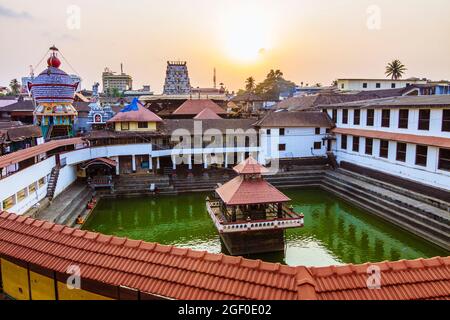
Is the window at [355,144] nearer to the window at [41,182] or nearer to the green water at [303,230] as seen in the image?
the green water at [303,230]

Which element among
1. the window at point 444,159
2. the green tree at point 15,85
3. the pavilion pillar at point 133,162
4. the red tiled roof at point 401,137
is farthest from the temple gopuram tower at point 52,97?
the green tree at point 15,85

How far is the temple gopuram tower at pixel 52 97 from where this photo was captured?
2423 cm

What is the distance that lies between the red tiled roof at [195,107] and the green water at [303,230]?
16990 millimetres

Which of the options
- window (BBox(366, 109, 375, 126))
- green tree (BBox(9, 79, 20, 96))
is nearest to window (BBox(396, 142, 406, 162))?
window (BBox(366, 109, 375, 126))

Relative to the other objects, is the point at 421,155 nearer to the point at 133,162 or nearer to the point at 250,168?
the point at 250,168

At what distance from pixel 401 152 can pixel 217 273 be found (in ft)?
65.5

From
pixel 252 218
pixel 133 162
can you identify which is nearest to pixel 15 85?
pixel 133 162

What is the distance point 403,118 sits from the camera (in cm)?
2178

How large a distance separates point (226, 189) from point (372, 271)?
1051 cm

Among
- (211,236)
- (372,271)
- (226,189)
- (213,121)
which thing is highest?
(213,121)

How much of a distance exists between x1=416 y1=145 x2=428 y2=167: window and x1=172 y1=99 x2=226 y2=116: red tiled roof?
76.4 ft

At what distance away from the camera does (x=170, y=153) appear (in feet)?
89.9
